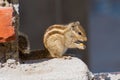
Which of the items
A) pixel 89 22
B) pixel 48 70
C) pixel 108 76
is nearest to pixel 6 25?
pixel 48 70

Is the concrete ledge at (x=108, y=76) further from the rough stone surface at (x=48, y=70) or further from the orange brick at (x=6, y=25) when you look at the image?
the orange brick at (x=6, y=25)

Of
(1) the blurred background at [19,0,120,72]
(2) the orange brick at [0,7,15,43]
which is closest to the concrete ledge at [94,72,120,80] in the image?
(2) the orange brick at [0,7,15,43]

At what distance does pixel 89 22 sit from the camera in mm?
2820

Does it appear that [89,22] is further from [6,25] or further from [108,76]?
[6,25]

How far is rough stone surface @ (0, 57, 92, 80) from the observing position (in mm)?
958

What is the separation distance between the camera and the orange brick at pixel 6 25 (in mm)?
985

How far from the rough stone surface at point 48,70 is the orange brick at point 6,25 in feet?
0.22

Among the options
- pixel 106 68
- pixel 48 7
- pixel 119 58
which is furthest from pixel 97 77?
pixel 119 58

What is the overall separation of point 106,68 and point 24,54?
1.83 m

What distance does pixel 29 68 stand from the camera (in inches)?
40.6

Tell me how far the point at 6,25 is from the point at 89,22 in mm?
1854

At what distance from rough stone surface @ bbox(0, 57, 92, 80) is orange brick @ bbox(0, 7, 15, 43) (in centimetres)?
7

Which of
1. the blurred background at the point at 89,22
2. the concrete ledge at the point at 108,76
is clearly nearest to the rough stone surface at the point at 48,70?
the concrete ledge at the point at 108,76

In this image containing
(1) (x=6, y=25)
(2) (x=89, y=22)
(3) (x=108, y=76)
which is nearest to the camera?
(1) (x=6, y=25)
